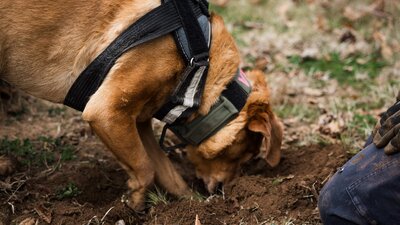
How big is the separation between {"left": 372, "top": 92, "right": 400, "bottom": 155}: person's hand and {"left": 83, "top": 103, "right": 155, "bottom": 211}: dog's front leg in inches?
62.9

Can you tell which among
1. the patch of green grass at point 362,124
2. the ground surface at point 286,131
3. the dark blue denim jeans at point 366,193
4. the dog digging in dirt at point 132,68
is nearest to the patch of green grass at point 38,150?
the ground surface at point 286,131

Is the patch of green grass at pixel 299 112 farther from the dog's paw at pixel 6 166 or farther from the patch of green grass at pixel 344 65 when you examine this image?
the dog's paw at pixel 6 166

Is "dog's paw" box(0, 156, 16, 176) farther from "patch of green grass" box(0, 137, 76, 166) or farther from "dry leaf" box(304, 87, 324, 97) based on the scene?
"dry leaf" box(304, 87, 324, 97)

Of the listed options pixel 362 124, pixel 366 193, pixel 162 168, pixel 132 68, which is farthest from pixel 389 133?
pixel 362 124

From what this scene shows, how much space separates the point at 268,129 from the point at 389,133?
1.20 metres

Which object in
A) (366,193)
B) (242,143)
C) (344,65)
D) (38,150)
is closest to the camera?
(366,193)

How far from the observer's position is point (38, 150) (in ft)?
15.4

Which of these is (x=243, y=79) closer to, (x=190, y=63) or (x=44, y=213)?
(x=190, y=63)

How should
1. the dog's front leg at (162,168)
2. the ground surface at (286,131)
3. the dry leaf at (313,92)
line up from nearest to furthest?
the ground surface at (286,131)
the dog's front leg at (162,168)
the dry leaf at (313,92)

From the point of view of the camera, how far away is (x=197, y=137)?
421 centimetres

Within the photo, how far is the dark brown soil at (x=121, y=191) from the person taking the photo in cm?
368

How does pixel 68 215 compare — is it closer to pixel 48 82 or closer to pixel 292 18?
pixel 48 82

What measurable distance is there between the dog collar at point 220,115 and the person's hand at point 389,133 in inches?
45.6

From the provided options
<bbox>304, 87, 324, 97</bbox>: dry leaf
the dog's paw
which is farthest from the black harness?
<bbox>304, 87, 324, 97</bbox>: dry leaf
